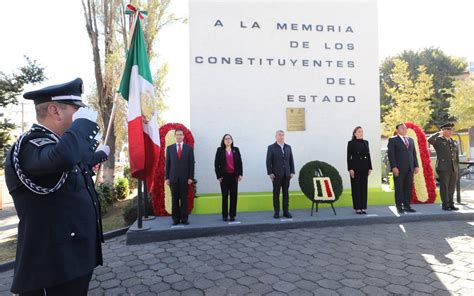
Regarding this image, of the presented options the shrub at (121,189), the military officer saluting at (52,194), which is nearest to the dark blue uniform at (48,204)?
the military officer saluting at (52,194)

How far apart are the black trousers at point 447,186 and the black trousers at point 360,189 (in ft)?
5.74

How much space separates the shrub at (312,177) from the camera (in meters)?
6.57

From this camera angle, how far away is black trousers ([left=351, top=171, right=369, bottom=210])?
6.60 meters

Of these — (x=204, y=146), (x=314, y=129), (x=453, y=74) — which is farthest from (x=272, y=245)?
(x=453, y=74)

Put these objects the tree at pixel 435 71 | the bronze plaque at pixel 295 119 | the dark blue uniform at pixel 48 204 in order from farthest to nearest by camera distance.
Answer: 1. the tree at pixel 435 71
2. the bronze plaque at pixel 295 119
3. the dark blue uniform at pixel 48 204

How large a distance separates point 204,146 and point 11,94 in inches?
423

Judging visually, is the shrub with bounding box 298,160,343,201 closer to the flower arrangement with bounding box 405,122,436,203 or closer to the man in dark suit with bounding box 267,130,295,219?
the man in dark suit with bounding box 267,130,295,219

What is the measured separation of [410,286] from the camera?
336cm

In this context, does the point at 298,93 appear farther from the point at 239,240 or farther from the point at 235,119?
the point at 239,240

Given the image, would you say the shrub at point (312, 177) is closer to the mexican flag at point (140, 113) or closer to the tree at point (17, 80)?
the mexican flag at point (140, 113)

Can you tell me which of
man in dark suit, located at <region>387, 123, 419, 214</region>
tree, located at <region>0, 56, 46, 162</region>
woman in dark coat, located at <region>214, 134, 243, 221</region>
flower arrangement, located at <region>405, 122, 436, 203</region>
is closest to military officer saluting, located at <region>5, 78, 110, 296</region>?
woman in dark coat, located at <region>214, 134, 243, 221</region>

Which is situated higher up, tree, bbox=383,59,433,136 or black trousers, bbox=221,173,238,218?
tree, bbox=383,59,433,136

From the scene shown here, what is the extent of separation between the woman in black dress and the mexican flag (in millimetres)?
3950

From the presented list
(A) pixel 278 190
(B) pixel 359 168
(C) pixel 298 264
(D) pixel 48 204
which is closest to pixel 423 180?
(B) pixel 359 168
